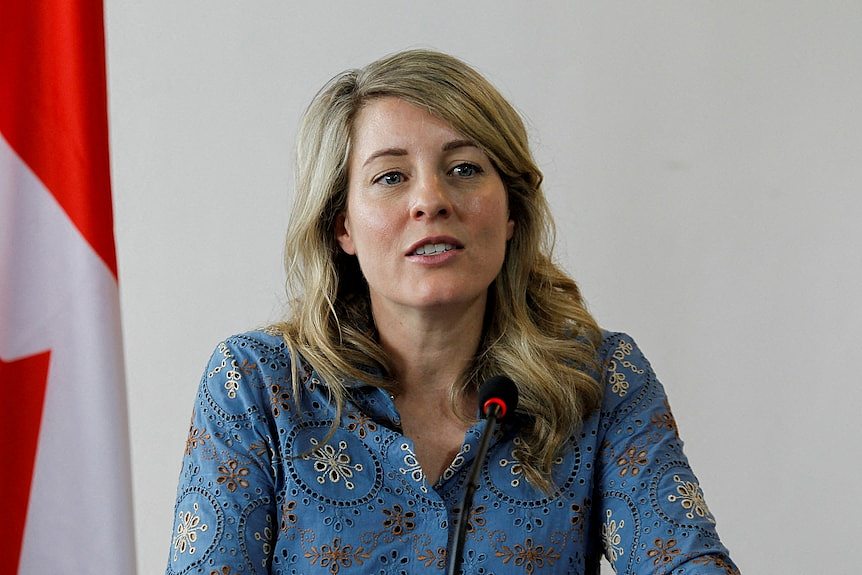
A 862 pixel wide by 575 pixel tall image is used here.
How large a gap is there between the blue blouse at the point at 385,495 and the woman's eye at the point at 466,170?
15.6 inches

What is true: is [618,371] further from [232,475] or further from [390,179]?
[232,475]

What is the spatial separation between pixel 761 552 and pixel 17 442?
205 centimetres

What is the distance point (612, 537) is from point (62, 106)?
1.12 m

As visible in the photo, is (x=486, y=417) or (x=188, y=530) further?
(x=188, y=530)

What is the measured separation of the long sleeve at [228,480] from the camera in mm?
1714

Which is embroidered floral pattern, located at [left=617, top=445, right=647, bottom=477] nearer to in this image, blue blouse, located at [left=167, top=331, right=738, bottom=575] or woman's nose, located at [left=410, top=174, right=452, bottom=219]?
blue blouse, located at [left=167, top=331, right=738, bottom=575]

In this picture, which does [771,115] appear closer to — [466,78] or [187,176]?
[466,78]

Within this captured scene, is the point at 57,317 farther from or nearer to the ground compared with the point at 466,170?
nearer to the ground

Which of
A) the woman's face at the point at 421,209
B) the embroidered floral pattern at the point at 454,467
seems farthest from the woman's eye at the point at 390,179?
the embroidered floral pattern at the point at 454,467

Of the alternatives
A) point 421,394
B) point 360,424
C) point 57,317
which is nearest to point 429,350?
point 421,394

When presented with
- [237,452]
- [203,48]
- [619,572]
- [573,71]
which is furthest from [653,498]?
[203,48]

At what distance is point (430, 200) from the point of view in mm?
1821

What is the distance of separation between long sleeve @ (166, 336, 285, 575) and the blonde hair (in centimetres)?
10

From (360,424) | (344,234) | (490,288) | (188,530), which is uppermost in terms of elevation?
(344,234)
